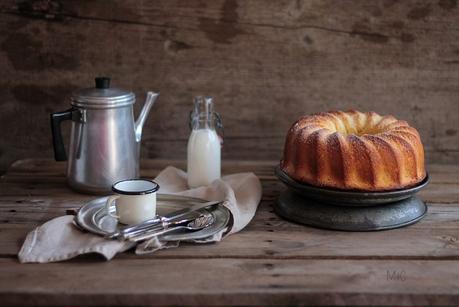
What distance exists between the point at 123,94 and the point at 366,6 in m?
0.67

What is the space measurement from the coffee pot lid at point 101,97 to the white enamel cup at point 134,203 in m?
0.23

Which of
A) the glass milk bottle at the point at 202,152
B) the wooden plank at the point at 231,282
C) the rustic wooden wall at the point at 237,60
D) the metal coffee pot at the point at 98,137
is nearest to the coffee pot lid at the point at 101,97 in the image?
the metal coffee pot at the point at 98,137

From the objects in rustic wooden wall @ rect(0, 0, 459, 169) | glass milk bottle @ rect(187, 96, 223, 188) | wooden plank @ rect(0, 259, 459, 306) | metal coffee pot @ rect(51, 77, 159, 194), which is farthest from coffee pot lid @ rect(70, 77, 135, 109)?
wooden plank @ rect(0, 259, 459, 306)

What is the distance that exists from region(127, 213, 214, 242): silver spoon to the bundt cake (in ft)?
0.62

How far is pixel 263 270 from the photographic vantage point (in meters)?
1.00

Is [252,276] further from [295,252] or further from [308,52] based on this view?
[308,52]

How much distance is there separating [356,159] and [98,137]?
1.76 ft

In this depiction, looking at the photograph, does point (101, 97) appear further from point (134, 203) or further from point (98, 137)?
point (134, 203)

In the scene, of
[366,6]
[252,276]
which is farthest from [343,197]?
[366,6]

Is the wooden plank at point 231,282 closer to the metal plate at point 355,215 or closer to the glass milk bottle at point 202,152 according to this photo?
the metal plate at point 355,215

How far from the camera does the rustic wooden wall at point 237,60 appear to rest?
161 cm

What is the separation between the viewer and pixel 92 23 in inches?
63.6

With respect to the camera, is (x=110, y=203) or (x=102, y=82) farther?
(x=102, y=82)

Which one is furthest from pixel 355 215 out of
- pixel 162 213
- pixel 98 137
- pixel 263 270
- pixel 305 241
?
pixel 98 137
